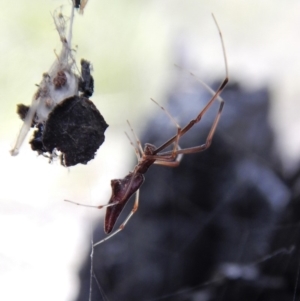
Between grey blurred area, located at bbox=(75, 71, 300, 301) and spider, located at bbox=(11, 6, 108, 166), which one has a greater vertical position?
spider, located at bbox=(11, 6, 108, 166)

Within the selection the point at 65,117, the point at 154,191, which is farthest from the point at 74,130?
the point at 154,191

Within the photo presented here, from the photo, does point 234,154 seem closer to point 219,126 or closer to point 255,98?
point 219,126

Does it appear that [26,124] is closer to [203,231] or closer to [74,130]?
[74,130]

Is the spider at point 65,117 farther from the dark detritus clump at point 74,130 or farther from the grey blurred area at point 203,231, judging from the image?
the grey blurred area at point 203,231

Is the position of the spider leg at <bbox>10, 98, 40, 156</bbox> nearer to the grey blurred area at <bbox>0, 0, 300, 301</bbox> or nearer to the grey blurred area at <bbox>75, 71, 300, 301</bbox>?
the grey blurred area at <bbox>0, 0, 300, 301</bbox>

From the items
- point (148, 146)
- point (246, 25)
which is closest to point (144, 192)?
point (148, 146)

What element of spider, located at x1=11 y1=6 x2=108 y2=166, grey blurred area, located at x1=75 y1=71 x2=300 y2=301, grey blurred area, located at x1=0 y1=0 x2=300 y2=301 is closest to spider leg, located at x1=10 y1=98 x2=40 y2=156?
spider, located at x1=11 y1=6 x2=108 y2=166

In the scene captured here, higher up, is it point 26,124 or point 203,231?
point 26,124

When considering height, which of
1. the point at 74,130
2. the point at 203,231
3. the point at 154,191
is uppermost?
the point at 74,130

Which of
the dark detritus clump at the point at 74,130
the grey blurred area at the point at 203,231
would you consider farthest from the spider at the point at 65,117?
the grey blurred area at the point at 203,231
